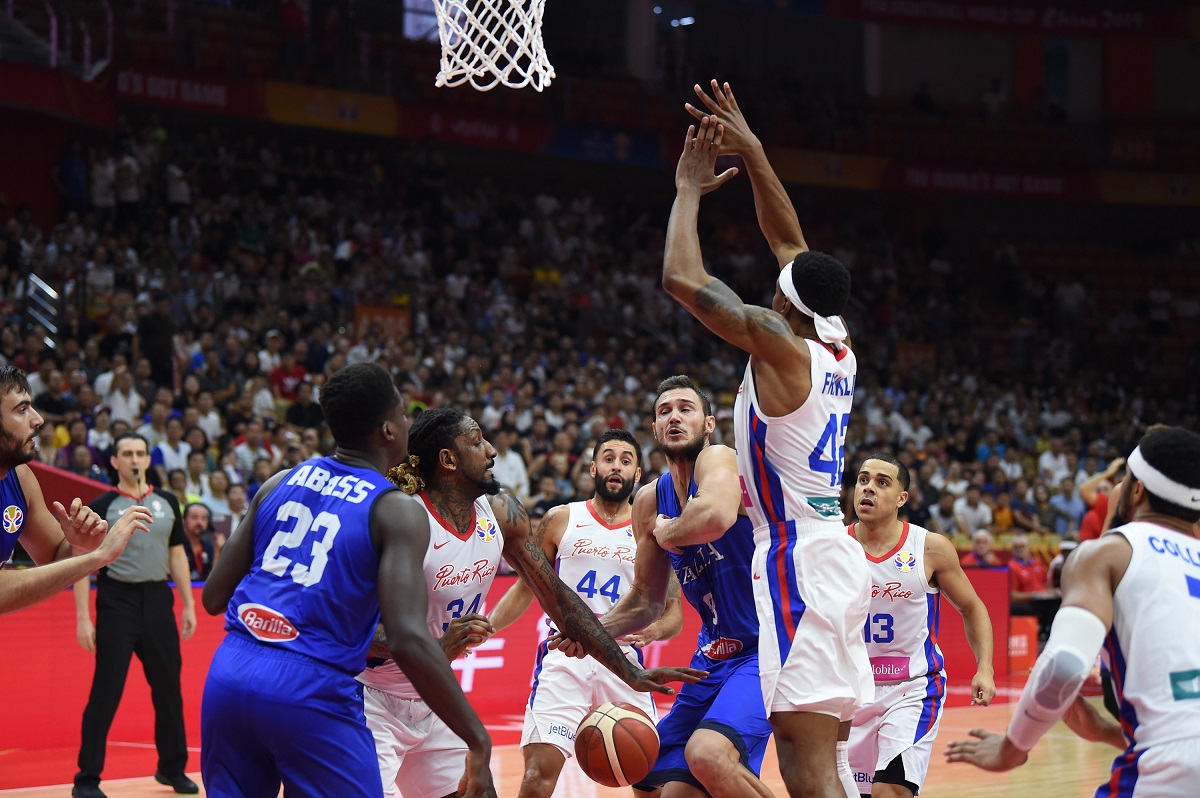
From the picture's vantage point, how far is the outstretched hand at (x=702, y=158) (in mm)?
4930

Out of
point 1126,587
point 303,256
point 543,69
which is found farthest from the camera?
point 303,256

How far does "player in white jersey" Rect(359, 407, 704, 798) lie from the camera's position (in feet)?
16.8

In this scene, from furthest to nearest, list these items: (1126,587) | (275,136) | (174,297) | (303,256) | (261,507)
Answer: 1. (275,136)
2. (303,256)
3. (174,297)
4. (261,507)
5. (1126,587)

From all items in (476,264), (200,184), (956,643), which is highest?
(200,184)

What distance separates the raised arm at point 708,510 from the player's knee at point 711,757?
2.40ft

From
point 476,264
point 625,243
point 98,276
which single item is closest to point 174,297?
point 98,276

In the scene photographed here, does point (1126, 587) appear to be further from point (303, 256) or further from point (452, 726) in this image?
point (303, 256)

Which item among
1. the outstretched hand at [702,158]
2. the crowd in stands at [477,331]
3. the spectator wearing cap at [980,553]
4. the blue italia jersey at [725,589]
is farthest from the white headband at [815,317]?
the spectator wearing cap at [980,553]

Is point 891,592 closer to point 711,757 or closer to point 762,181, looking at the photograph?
point 711,757

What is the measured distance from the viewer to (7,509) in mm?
5043

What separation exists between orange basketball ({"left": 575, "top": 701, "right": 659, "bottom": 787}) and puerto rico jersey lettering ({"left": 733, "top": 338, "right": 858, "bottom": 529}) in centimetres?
110

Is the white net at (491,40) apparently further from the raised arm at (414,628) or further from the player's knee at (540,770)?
the raised arm at (414,628)

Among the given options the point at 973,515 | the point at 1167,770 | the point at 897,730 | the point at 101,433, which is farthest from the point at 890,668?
the point at 973,515

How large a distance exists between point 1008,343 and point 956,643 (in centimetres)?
1290
